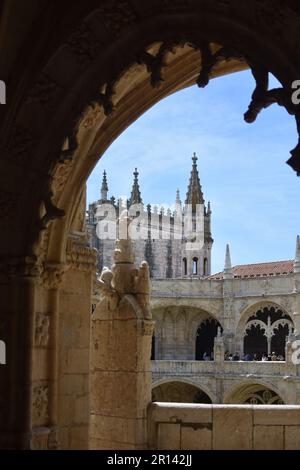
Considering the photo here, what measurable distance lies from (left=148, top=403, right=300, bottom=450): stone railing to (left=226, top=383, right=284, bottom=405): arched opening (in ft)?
79.3

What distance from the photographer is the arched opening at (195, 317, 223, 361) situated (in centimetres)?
3688

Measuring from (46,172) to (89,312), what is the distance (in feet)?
7.56

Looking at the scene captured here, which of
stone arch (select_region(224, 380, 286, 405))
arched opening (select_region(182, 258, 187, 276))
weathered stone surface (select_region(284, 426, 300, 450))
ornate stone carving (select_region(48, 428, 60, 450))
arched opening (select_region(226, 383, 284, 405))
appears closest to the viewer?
ornate stone carving (select_region(48, 428, 60, 450))

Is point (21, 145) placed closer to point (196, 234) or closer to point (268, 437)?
point (268, 437)

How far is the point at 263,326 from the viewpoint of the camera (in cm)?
3409

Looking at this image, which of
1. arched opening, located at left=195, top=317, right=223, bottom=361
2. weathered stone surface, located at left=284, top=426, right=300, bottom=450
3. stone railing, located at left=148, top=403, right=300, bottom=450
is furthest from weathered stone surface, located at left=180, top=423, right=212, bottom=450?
arched opening, located at left=195, top=317, right=223, bottom=361

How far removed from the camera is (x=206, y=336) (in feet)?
123

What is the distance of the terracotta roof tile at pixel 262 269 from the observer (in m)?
35.6

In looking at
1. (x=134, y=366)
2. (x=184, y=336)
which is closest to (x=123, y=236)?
(x=134, y=366)

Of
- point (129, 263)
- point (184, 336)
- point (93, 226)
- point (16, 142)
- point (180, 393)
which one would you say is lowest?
point (180, 393)

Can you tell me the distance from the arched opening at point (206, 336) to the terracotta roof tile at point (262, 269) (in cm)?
254

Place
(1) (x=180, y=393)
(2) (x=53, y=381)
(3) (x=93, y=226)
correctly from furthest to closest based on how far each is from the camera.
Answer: (3) (x=93, y=226)
(1) (x=180, y=393)
(2) (x=53, y=381)

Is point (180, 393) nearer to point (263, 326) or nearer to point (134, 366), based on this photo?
point (263, 326)

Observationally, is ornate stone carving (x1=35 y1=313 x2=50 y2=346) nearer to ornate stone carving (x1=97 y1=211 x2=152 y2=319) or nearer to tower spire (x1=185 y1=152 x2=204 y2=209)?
ornate stone carving (x1=97 y1=211 x2=152 y2=319)
